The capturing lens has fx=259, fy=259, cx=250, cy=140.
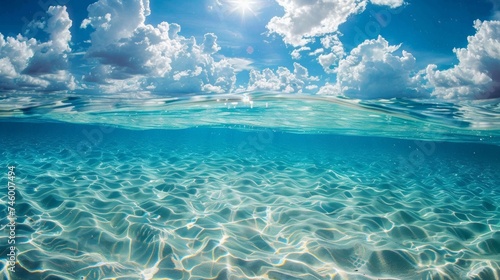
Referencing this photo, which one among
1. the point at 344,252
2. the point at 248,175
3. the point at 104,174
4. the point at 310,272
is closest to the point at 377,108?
the point at 248,175

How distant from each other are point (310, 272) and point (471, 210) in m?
7.82

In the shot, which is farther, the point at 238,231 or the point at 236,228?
the point at 236,228

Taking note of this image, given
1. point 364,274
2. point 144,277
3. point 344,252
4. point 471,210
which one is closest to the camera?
point 144,277

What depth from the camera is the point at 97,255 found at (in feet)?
15.5

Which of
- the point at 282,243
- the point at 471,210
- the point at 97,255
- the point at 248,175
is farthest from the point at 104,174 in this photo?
the point at 471,210

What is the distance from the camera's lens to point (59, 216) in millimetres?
6133

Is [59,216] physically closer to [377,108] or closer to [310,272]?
[310,272]

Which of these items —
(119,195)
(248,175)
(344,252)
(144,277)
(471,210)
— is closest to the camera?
(144,277)

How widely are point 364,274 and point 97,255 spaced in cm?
481

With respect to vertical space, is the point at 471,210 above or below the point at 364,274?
below

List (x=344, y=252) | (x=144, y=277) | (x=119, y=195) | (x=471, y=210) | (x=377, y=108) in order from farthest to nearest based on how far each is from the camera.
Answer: (x=377, y=108), (x=471, y=210), (x=119, y=195), (x=344, y=252), (x=144, y=277)

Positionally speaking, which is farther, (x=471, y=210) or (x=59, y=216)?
(x=471, y=210)

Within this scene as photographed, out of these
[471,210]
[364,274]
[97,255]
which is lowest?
[471,210]

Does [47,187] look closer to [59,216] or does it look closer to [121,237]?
[59,216]
